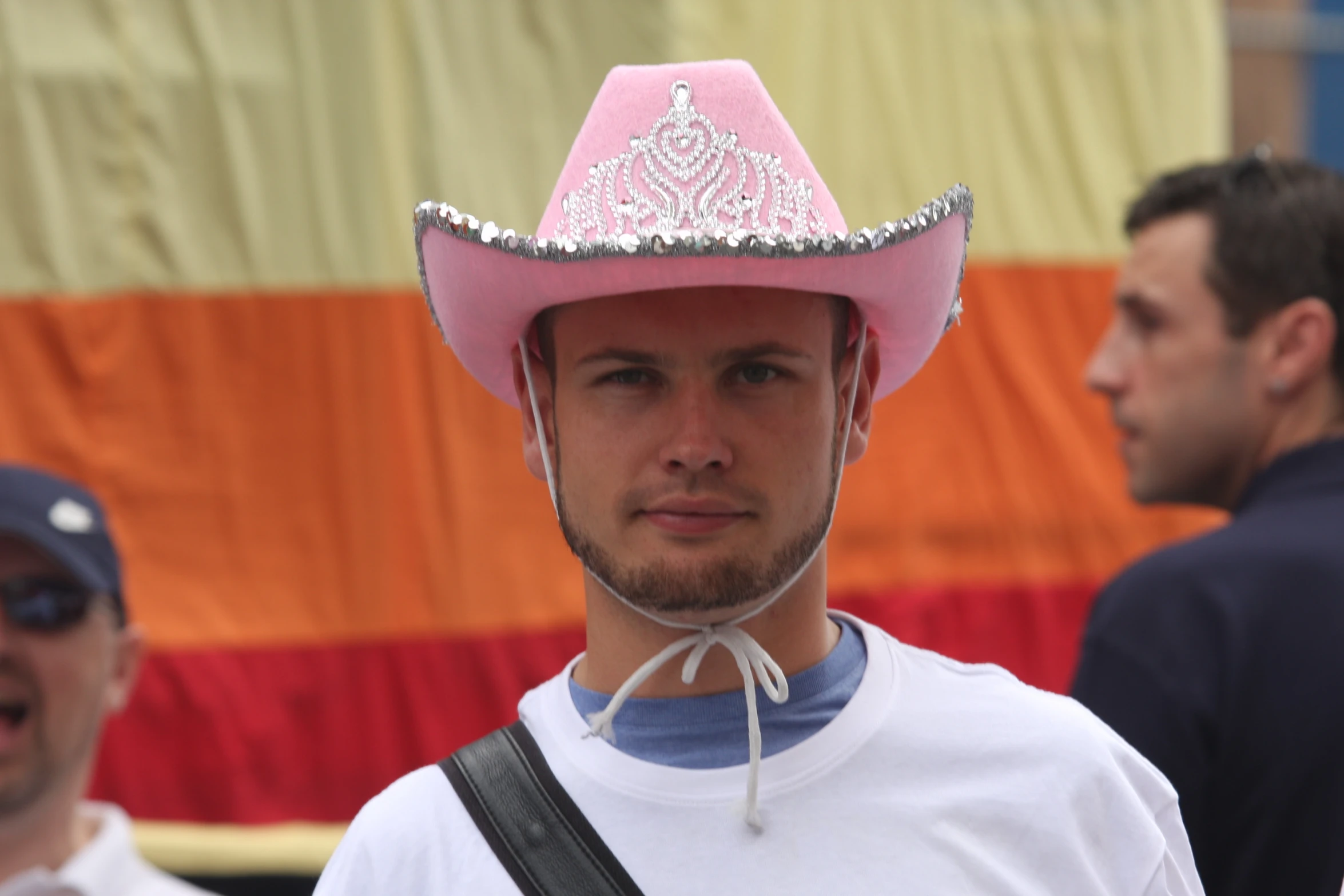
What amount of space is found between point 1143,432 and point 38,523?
2.10m

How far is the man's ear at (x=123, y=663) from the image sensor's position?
2912mm

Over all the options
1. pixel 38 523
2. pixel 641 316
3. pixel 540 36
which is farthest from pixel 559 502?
pixel 540 36

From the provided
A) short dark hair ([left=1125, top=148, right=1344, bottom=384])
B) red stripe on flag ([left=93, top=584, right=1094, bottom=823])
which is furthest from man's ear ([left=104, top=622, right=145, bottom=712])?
short dark hair ([left=1125, top=148, right=1344, bottom=384])

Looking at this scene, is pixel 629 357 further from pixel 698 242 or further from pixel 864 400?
pixel 864 400

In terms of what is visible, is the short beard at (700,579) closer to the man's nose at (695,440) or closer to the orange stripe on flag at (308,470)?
the man's nose at (695,440)

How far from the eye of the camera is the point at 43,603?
2803 mm

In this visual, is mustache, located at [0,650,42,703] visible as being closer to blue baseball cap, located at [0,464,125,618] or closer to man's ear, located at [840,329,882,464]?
blue baseball cap, located at [0,464,125,618]

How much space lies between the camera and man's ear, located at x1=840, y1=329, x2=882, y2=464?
1729mm

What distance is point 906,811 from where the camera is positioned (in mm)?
1526

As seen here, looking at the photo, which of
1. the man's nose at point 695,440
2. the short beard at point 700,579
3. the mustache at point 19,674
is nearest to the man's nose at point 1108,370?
the short beard at point 700,579

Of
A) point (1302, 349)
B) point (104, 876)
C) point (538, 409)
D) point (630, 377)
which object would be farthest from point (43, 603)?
point (1302, 349)

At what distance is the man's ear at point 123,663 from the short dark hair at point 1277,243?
7.18 ft

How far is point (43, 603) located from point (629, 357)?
5.66ft

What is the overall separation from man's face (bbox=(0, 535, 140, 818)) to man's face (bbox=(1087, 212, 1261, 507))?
6.66 feet
